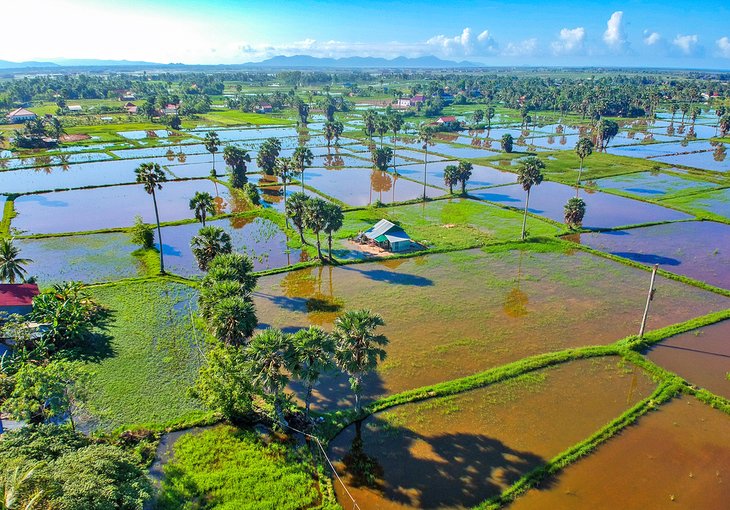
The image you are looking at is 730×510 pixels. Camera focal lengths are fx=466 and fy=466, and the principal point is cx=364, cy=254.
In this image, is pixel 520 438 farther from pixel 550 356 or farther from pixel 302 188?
pixel 302 188

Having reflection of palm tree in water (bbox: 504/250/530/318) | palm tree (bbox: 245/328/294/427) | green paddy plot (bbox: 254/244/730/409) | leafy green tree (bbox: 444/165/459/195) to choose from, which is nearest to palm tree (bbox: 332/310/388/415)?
palm tree (bbox: 245/328/294/427)

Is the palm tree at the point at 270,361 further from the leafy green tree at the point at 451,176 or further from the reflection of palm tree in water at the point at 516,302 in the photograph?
the leafy green tree at the point at 451,176

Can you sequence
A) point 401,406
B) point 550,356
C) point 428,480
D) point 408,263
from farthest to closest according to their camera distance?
point 408,263, point 550,356, point 401,406, point 428,480

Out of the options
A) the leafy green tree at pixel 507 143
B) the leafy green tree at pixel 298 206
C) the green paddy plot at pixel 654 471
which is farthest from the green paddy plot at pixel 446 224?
the leafy green tree at pixel 507 143

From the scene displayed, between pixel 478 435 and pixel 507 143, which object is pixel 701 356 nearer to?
pixel 478 435

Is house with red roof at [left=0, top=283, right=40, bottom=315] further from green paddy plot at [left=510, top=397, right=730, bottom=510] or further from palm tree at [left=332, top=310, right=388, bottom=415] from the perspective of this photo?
green paddy plot at [left=510, top=397, right=730, bottom=510]

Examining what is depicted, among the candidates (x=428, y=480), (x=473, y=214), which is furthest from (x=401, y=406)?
(x=473, y=214)
